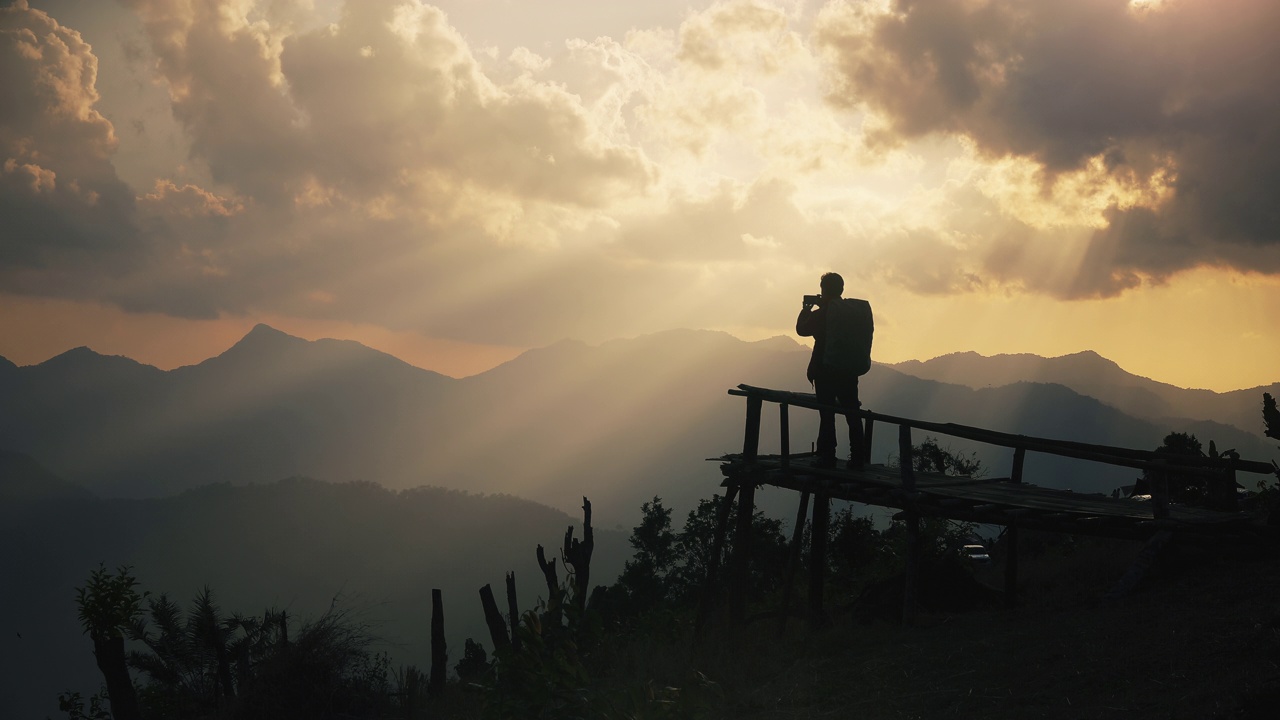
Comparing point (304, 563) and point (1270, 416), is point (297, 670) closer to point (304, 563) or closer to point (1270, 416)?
point (1270, 416)

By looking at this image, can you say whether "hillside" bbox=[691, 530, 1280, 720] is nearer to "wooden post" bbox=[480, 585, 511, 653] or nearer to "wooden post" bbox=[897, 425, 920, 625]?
"wooden post" bbox=[897, 425, 920, 625]

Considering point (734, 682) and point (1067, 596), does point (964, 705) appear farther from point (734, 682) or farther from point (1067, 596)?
point (1067, 596)

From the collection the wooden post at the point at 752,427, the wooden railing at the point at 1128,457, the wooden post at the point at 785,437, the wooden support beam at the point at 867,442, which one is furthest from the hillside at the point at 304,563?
the wooden railing at the point at 1128,457

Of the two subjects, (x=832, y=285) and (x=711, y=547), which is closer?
(x=832, y=285)

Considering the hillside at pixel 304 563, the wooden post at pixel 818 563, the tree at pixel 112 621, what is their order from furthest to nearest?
the hillside at pixel 304 563
the tree at pixel 112 621
the wooden post at pixel 818 563

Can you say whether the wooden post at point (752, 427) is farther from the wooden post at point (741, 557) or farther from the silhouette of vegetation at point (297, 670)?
the silhouette of vegetation at point (297, 670)

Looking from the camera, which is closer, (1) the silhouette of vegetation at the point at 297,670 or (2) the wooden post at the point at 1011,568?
(2) the wooden post at the point at 1011,568

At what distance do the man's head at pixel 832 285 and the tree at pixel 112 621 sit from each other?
514 inches

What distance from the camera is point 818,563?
43.0ft

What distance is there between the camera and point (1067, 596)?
10734mm

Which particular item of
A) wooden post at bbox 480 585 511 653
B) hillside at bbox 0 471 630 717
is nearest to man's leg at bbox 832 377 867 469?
wooden post at bbox 480 585 511 653

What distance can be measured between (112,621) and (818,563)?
1322 centimetres

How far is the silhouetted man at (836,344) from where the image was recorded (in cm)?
1143

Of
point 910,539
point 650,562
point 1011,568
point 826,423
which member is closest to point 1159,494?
point 1011,568
